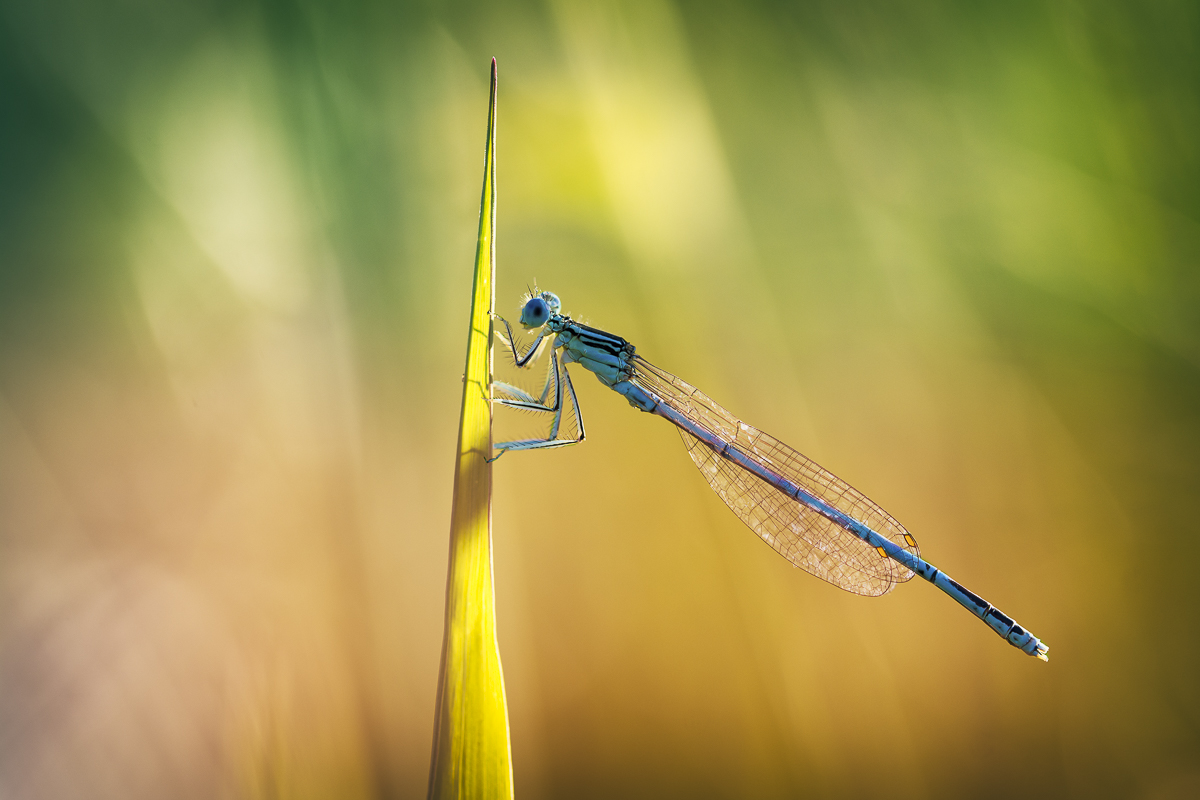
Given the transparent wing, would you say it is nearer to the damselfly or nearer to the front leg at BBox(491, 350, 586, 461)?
the damselfly

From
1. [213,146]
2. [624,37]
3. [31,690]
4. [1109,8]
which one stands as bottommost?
[31,690]

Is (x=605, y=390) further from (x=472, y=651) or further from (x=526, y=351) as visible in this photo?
(x=472, y=651)

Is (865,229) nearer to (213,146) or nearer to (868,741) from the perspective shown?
(868,741)

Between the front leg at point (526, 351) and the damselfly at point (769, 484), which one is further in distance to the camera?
the damselfly at point (769, 484)

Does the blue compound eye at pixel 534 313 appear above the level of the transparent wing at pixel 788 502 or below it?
above

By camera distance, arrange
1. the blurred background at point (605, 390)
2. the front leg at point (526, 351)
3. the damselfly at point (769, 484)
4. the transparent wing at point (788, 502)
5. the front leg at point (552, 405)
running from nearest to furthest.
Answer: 1. the blurred background at point (605, 390)
2. the front leg at point (552, 405)
3. the front leg at point (526, 351)
4. the damselfly at point (769, 484)
5. the transparent wing at point (788, 502)

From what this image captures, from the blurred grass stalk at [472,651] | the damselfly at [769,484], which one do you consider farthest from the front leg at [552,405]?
the blurred grass stalk at [472,651]

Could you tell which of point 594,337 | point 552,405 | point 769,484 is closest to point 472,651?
point 552,405

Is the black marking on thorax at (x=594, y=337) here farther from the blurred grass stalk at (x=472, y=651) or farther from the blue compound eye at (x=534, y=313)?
the blurred grass stalk at (x=472, y=651)

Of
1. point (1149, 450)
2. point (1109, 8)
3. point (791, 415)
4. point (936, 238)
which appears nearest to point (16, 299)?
point (791, 415)
